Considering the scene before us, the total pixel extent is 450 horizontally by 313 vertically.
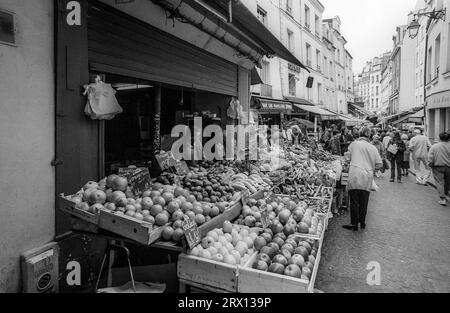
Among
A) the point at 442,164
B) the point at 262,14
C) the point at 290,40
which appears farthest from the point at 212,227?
the point at 290,40

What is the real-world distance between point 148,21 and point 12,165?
3178 millimetres

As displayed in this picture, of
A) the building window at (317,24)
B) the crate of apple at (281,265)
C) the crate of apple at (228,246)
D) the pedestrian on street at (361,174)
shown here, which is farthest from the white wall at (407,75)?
the crate of apple at (228,246)

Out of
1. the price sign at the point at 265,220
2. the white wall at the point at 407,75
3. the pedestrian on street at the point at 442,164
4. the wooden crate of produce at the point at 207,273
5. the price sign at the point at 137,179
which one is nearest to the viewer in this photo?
the wooden crate of produce at the point at 207,273

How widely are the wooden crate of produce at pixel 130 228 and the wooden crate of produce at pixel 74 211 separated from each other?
12 cm

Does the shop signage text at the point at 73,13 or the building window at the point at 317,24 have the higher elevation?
the building window at the point at 317,24

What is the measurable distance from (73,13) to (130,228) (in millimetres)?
2623

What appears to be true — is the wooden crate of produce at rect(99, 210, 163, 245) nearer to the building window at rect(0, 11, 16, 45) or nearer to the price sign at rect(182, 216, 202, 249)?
the price sign at rect(182, 216, 202, 249)

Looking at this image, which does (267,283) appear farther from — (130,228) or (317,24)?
(317,24)

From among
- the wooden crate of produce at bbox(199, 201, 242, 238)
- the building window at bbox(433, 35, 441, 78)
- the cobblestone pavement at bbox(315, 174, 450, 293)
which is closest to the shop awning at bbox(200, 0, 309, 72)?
the wooden crate of produce at bbox(199, 201, 242, 238)

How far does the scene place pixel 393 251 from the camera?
5.31 metres

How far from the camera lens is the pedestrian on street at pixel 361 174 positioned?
6121 millimetres

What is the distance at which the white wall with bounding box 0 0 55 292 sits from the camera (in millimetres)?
3121

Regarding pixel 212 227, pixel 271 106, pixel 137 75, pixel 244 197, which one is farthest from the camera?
pixel 271 106

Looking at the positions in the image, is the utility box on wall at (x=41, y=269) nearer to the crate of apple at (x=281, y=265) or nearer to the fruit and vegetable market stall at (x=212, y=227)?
the fruit and vegetable market stall at (x=212, y=227)
